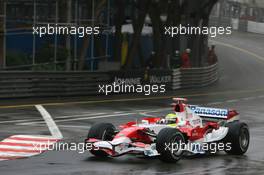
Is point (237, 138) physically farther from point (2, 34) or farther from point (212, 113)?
point (2, 34)

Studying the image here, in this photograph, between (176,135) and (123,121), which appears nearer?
(176,135)

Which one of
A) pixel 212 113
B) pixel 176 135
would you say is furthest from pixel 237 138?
pixel 176 135

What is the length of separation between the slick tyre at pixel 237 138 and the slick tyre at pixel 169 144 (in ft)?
5.39

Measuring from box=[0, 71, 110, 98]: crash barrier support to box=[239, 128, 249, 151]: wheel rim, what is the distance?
39.3 feet

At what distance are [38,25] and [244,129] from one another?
18917 millimetres

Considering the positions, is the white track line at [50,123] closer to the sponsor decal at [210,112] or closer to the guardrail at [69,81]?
the guardrail at [69,81]

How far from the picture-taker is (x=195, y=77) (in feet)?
116

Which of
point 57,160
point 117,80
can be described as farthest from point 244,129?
point 117,80

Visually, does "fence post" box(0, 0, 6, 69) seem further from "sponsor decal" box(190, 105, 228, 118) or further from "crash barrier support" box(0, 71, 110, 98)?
"sponsor decal" box(190, 105, 228, 118)

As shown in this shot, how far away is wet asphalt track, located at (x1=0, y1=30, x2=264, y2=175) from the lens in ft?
37.8

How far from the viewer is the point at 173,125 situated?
13008mm

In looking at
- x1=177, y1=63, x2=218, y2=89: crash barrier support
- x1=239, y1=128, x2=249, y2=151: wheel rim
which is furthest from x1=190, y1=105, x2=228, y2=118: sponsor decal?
x1=177, y1=63, x2=218, y2=89: crash barrier support

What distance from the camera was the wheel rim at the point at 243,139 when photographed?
1391cm

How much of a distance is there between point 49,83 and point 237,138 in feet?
43.4
